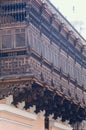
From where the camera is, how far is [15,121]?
753 inches

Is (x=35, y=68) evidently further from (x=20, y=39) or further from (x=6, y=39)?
(x=6, y=39)

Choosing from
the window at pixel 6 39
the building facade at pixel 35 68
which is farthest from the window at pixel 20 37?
the window at pixel 6 39

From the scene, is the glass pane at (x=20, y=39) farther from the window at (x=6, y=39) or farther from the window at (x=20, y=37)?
the window at (x=6, y=39)

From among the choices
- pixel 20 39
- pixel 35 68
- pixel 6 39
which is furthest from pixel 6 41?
pixel 35 68

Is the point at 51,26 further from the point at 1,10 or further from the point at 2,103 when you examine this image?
the point at 2,103

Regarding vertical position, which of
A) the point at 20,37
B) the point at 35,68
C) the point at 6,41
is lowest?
the point at 35,68

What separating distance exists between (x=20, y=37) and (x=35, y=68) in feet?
4.36

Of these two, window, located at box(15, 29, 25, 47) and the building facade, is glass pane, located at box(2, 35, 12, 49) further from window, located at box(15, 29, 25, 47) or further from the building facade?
window, located at box(15, 29, 25, 47)

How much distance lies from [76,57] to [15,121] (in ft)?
23.0

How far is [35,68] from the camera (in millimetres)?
18359

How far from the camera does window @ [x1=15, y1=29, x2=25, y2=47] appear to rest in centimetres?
1816

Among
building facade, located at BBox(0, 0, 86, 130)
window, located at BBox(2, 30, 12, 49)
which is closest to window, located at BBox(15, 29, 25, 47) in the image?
building facade, located at BBox(0, 0, 86, 130)

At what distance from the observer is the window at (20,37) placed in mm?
18156

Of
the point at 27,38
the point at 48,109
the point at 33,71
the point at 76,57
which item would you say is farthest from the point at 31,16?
the point at 76,57
